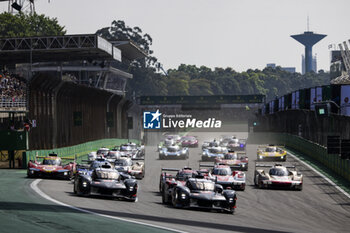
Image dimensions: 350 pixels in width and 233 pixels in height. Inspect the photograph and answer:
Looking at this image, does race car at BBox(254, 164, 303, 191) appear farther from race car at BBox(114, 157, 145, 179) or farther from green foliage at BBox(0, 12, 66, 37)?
green foliage at BBox(0, 12, 66, 37)

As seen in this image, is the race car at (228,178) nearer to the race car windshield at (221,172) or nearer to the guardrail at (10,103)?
the race car windshield at (221,172)

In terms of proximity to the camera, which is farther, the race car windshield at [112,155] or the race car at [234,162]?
the race car windshield at [112,155]

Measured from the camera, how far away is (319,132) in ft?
154

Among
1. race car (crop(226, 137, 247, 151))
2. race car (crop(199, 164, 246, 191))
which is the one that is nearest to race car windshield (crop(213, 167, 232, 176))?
race car (crop(199, 164, 246, 191))

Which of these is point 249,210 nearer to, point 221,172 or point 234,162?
point 221,172

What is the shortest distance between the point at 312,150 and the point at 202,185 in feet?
96.8

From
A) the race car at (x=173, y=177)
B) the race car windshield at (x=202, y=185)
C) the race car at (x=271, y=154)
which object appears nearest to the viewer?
the race car windshield at (x=202, y=185)

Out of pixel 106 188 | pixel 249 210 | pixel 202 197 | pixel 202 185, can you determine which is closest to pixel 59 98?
pixel 106 188

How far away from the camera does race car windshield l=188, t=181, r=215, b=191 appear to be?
22109mm

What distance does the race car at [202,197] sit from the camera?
21.3m

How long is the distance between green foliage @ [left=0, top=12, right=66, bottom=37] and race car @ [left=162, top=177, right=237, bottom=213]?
336 feet

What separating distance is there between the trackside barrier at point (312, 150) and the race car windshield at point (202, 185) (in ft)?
43.9

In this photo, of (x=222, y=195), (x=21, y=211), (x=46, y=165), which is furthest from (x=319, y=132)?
(x=21, y=211)

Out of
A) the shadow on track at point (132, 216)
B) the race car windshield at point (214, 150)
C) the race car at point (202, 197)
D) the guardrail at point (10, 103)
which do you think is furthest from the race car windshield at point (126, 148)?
the shadow on track at point (132, 216)
